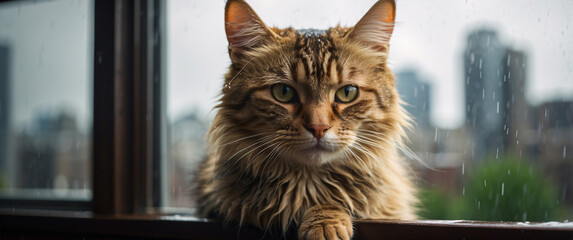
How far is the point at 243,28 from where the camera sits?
3.54ft

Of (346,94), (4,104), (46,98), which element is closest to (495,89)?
(346,94)

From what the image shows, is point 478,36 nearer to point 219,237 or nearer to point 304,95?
point 304,95

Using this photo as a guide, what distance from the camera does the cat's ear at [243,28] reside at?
106 cm

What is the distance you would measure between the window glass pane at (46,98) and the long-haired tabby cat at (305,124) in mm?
879

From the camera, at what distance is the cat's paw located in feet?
2.83

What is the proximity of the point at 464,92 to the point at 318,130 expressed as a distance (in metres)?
0.69

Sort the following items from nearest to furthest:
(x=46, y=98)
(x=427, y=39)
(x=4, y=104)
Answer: (x=427, y=39) → (x=46, y=98) → (x=4, y=104)

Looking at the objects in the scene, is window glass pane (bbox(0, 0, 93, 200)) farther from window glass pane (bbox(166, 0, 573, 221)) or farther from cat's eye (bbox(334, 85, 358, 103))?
cat's eye (bbox(334, 85, 358, 103))

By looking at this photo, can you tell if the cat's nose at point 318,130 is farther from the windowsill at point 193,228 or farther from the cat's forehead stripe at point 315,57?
the windowsill at point 193,228

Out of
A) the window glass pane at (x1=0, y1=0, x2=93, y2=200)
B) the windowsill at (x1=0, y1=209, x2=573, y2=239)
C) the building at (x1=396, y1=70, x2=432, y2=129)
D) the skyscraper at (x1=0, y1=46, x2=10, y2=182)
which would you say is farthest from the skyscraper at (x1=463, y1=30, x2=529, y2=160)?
the skyscraper at (x1=0, y1=46, x2=10, y2=182)

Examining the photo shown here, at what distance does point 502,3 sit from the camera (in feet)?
3.75

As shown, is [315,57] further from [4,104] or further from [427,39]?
[4,104]

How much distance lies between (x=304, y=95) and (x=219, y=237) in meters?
0.43

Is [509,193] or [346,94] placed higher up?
[346,94]
